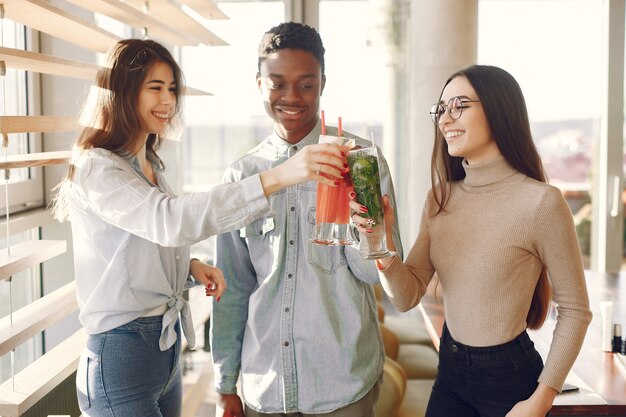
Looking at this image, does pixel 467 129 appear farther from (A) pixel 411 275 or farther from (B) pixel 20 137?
(B) pixel 20 137

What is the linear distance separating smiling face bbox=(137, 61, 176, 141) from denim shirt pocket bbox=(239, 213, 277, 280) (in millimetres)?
340

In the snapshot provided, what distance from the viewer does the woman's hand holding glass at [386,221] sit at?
62.2 inches

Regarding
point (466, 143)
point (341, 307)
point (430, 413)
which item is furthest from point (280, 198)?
point (430, 413)

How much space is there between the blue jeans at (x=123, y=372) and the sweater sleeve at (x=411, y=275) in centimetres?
56

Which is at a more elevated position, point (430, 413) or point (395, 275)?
point (395, 275)

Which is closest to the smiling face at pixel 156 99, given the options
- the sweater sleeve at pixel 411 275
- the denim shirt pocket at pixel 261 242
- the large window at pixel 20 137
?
the denim shirt pocket at pixel 261 242

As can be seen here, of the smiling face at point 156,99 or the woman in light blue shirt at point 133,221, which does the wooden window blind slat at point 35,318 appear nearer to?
the woman in light blue shirt at point 133,221

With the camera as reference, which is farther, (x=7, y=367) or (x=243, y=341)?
(x=7, y=367)

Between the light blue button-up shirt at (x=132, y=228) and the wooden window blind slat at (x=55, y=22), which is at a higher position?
the wooden window blind slat at (x=55, y=22)

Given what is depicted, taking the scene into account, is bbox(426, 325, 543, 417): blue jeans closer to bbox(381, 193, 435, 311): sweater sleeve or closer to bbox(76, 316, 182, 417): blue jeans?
bbox(381, 193, 435, 311): sweater sleeve

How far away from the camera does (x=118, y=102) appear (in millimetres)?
1711

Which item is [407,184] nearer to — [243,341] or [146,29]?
[146,29]

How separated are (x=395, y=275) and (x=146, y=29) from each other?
1.25 metres

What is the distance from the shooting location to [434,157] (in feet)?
6.23
